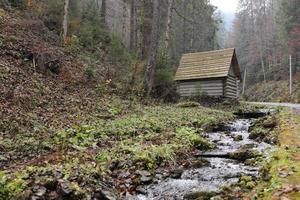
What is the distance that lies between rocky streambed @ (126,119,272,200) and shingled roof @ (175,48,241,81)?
1316 centimetres

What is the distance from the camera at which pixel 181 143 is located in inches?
394

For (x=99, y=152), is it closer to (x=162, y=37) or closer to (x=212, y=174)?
(x=212, y=174)

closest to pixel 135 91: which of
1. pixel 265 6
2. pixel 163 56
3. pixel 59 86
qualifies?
pixel 163 56

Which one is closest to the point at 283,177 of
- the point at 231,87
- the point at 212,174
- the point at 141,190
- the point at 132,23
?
the point at 212,174

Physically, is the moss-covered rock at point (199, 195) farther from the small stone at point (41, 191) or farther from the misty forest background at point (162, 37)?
the misty forest background at point (162, 37)

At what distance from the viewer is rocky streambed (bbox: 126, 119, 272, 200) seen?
6.41 metres

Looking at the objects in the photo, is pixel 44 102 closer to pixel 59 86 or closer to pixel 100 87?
pixel 59 86

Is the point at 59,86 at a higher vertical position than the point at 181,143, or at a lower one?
higher

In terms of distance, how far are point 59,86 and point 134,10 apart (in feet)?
60.8

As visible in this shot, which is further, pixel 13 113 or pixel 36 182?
pixel 13 113

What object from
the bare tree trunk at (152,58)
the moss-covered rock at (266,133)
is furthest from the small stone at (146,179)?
the bare tree trunk at (152,58)

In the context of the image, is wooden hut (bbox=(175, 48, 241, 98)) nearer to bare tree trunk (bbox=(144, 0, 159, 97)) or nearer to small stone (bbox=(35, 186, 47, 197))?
bare tree trunk (bbox=(144, 0, 159, 97))

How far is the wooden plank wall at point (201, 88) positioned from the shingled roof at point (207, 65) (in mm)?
474

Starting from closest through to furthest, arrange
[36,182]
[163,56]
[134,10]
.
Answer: [36,182] → [163,56] → [134,10]
